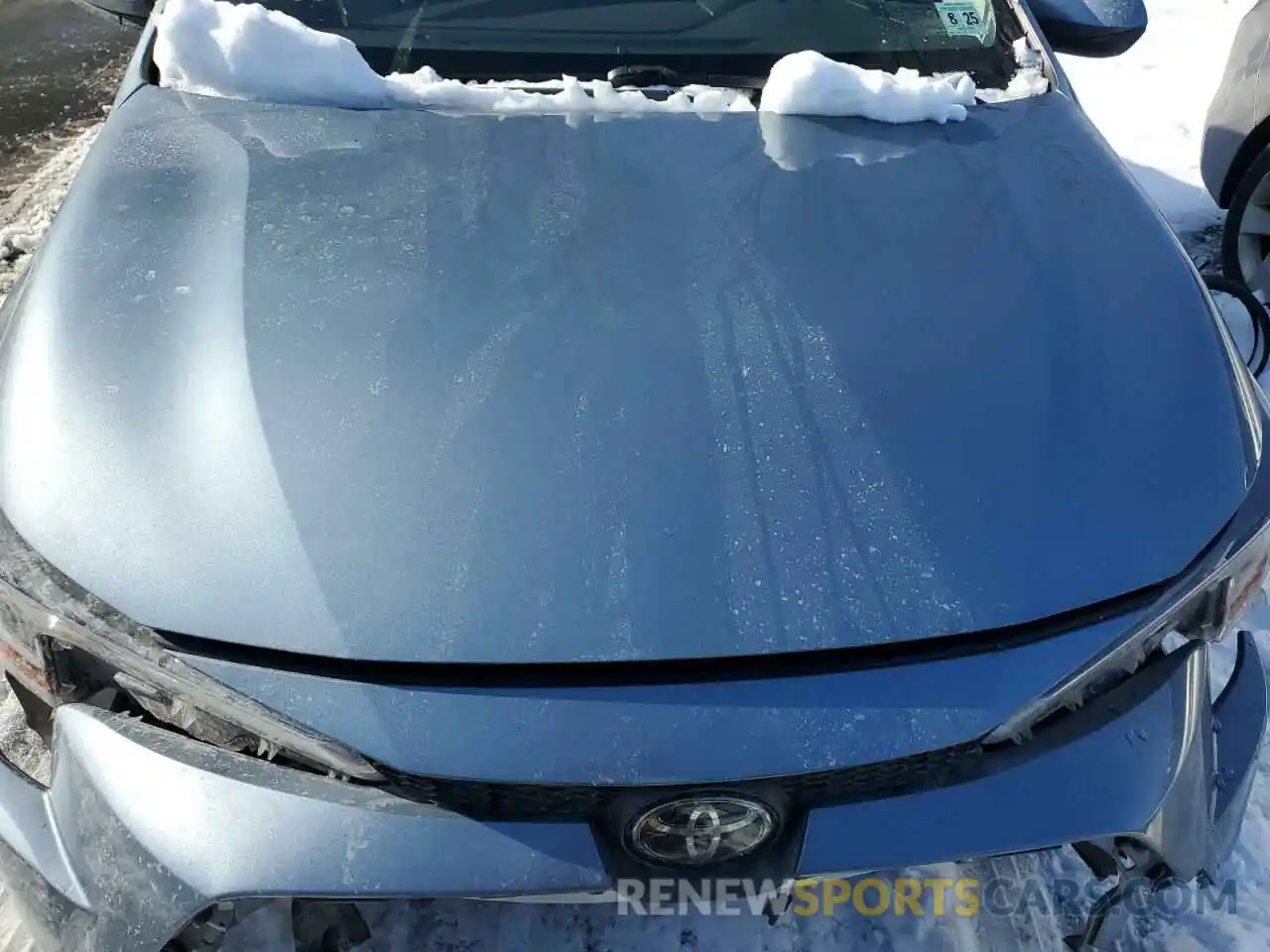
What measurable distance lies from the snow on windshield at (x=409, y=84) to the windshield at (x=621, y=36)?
66 mm

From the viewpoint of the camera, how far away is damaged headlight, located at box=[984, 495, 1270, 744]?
1319mm

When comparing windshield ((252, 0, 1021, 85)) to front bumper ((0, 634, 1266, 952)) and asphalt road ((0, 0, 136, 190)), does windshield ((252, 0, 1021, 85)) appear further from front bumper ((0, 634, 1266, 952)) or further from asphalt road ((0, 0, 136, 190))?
asphalt road ((0, 0, 136, 190))

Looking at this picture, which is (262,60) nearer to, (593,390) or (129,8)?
(129,8)

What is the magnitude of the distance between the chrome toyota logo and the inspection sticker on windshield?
172cm

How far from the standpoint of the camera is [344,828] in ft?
3.99

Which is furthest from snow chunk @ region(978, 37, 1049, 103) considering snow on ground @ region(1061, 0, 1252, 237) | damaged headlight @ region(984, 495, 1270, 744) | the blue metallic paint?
snow on ground @ region(1061, 0, 1252, 237)

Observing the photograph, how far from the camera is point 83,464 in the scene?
1.35 metres

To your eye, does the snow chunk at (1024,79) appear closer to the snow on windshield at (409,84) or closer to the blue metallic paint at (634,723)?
the snow on windshield at (409,84)

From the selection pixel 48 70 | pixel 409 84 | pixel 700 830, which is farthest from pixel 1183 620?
pixel 48 70

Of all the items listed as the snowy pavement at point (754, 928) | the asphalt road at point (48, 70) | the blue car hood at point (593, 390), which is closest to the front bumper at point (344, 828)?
the blue car hood at point (593, 390)

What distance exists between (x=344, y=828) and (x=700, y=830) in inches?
15.9

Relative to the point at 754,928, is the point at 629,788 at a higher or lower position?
higher

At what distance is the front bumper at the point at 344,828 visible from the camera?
122 cm

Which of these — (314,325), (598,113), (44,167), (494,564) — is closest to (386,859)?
(494,564)
